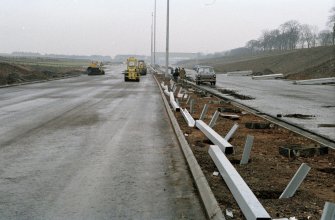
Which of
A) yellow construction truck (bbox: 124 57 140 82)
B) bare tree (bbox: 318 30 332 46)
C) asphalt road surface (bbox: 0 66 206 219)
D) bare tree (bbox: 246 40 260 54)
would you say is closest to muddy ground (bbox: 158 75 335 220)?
asphalt road surface (bbox: 0 66 206 219)

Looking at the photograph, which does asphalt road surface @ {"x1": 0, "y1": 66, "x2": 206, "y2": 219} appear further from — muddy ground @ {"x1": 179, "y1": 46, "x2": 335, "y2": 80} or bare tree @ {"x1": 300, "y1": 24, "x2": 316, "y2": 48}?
bare tree @ {"x1": 300, "y1": 24, "x2": 316, "y2": 48}

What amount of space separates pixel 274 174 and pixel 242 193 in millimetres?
2275

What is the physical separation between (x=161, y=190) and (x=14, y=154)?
13.0ft

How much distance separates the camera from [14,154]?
30.1ft

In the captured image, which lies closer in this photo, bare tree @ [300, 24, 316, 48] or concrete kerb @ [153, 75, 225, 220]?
concrete kerb @ [153, 75, 225, 220]

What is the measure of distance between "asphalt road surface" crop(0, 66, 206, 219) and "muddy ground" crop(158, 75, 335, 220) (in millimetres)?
438

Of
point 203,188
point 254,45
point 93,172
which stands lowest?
point 93,172

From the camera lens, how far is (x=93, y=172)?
7645mm

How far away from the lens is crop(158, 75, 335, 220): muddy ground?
18.5 ft

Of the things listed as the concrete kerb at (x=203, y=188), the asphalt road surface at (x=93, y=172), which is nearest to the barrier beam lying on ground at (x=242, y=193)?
the concrete kerb at (x=203, y=188)

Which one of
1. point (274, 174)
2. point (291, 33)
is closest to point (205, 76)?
point (274, 174)

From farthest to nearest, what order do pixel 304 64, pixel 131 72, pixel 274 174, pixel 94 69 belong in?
pixel 304 64
pixel 94 69
pixel 131 72
pixel 274 174

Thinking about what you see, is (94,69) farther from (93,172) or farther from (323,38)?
(323,38)

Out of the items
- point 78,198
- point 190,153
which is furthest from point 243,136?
point 78,198
